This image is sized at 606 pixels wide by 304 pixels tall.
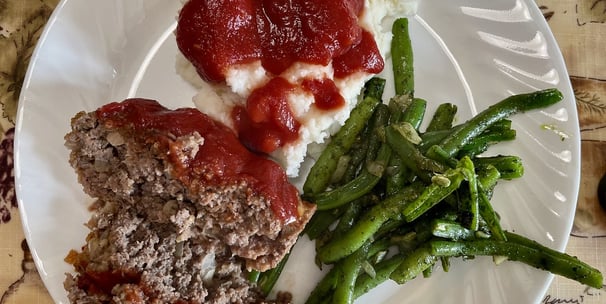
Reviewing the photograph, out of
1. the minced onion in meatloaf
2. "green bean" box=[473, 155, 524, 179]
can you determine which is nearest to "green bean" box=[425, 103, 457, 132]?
"green bean" box=[473, 155, 524, 179]

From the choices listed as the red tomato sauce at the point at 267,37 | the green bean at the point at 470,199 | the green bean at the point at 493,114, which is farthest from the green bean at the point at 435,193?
the red tomato sauce at the point at 267,37

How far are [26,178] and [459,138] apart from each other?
319 cm

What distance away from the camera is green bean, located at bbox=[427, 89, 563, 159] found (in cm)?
386

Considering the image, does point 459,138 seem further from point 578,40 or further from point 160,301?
point 160,301

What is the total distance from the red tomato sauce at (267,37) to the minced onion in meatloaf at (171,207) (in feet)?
1.04

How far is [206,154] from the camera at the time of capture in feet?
11.5

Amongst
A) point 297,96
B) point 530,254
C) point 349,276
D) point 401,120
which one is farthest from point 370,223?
point 530,254

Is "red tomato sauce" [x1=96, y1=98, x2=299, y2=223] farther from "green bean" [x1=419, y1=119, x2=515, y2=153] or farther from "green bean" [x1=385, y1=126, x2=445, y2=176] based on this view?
"green bean" [x1=419, y1=119, x2=515, y2=153]

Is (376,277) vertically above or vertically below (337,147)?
below

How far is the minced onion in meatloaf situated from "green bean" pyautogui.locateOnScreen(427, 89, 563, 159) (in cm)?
108

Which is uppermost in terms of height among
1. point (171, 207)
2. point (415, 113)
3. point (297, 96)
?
point (297, 96)

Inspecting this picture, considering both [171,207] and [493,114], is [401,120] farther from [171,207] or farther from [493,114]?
[171,207]

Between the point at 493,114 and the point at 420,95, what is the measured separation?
0.62 m

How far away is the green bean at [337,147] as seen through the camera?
4.06 m
